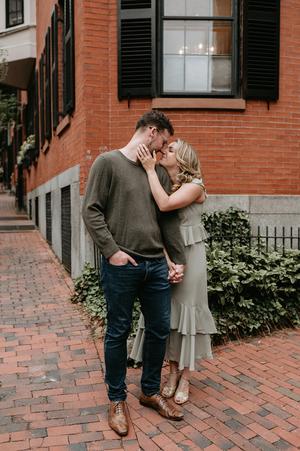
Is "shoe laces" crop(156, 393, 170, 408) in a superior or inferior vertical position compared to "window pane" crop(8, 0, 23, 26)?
inferior

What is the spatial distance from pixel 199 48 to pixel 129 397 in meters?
5.51

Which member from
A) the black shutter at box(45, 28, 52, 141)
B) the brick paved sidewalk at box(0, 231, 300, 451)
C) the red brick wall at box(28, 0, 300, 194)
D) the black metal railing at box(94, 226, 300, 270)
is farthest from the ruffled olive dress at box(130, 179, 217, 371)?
the black shutter at box(45, 28, 52, 141)

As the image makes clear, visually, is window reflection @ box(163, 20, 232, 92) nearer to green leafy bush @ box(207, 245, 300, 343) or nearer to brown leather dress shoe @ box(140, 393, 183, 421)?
green leafy bush @ box(207, 245, 300, 343)

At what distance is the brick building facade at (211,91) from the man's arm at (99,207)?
13.1 ft

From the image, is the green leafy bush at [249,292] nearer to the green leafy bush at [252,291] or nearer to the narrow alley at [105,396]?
the green leafy bush at [252,291]

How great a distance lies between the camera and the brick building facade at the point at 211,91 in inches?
283

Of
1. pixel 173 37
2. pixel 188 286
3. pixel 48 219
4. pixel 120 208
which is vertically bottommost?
pixel 48 219

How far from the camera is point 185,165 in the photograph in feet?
11.8

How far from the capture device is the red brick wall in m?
7.18

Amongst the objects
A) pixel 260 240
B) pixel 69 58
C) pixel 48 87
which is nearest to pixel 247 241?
pixel 260 240

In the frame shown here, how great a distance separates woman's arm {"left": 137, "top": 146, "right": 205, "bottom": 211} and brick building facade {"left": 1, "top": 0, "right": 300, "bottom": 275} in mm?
3863

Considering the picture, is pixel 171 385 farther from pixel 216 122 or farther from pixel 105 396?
pixel 216 122

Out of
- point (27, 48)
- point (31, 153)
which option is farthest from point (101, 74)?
point (31, 153)

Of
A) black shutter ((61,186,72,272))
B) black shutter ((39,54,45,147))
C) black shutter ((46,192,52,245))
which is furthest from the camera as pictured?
black shutter ((39,54,45,147))
